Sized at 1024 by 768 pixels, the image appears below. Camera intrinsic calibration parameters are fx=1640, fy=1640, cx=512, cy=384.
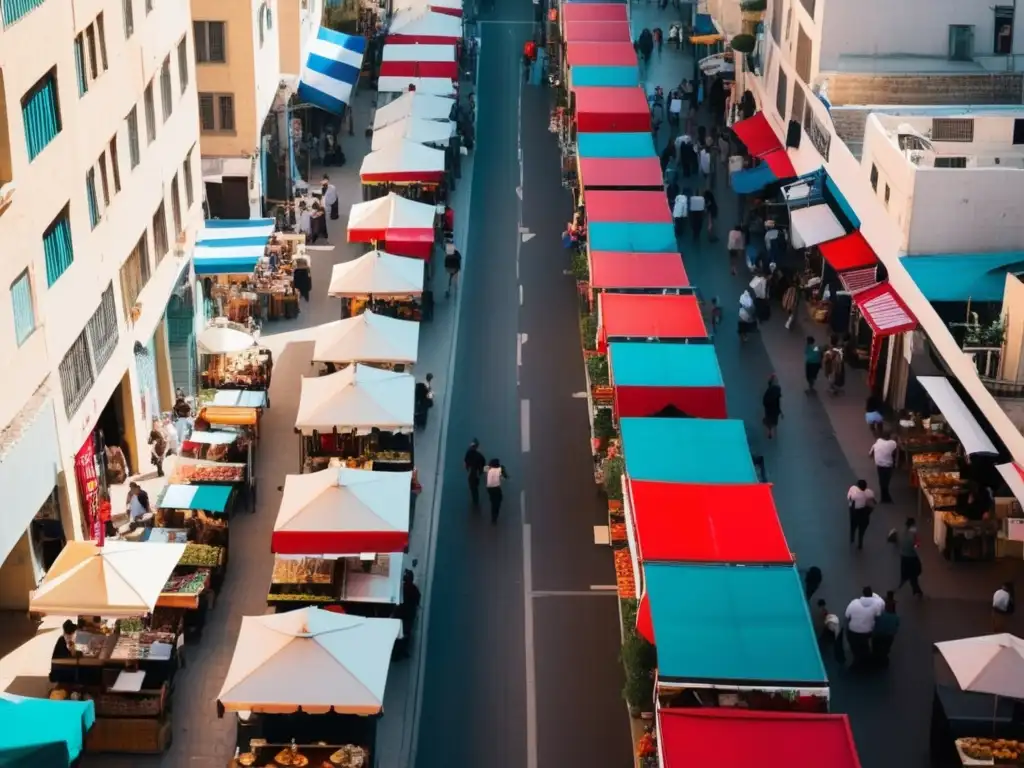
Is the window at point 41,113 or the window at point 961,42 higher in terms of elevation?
the window at point 41,113

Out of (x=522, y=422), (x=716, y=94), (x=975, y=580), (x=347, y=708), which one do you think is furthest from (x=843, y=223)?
(x=347, y=708)

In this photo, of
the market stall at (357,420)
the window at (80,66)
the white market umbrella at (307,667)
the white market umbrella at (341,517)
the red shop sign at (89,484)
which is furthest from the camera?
the market stall at (357,420)

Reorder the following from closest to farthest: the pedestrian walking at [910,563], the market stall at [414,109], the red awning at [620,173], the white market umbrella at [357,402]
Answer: the pedestrian walking at [910,563] → the white market umbrella at [357,402] → the red awning at [620,173] → the market stall at [414,109]

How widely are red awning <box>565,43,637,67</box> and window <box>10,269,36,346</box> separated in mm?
30767

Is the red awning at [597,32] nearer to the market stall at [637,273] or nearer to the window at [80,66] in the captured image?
the market stall at [637,273]

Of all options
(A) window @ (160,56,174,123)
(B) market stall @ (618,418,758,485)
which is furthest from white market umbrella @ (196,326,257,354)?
(B) market stall @ (618,418,758,485)

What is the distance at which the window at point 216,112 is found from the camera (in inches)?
1743

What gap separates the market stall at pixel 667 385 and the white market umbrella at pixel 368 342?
491 cm

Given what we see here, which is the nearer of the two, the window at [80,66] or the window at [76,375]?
the window at [76,375]

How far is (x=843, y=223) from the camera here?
3984cm

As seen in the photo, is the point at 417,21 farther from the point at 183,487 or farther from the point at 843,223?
the point at 183,487

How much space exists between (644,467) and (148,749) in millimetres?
9383

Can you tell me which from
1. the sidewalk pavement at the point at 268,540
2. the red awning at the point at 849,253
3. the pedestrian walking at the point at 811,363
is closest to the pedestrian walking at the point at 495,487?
the sidewalk pavement at the point at 268,540

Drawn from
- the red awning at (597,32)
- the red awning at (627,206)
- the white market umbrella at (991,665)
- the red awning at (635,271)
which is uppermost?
the red awning at (597,32)
